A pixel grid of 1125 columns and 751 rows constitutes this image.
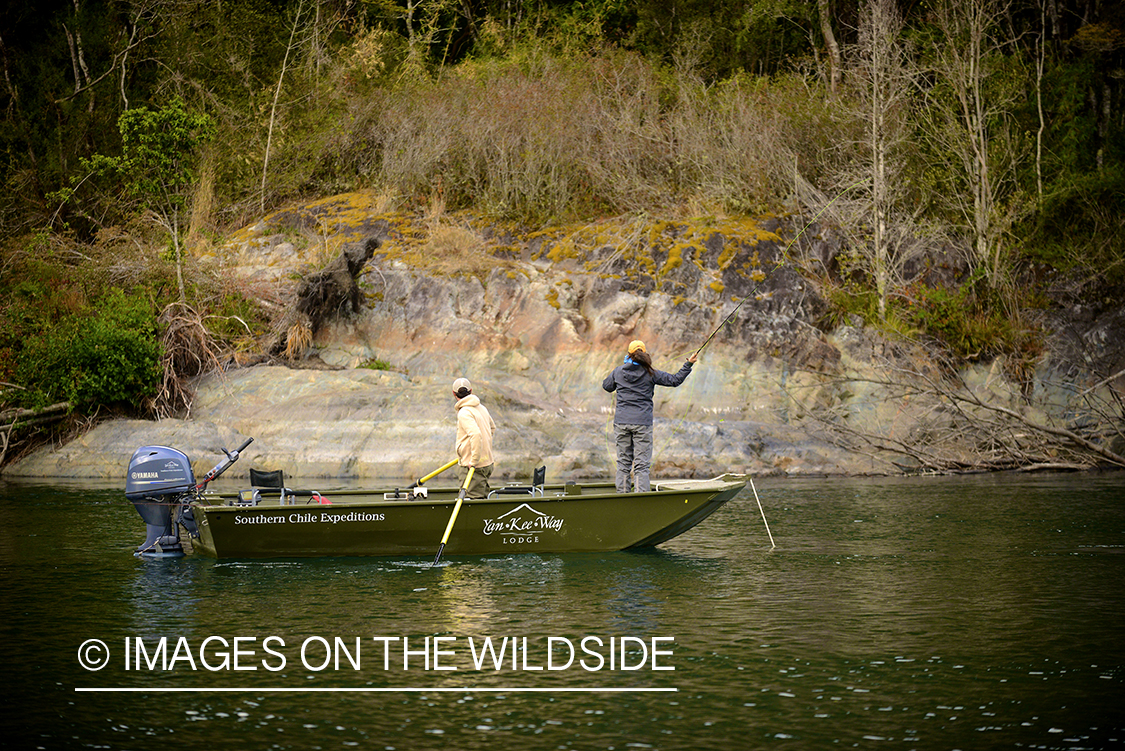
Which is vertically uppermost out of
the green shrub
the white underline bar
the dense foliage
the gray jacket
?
the dense foliage

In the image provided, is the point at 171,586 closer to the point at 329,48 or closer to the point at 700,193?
the point at 700,193

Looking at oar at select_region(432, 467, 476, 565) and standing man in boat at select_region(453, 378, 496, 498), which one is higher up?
standing man in boat at select_region(453, 378, 496, 498)

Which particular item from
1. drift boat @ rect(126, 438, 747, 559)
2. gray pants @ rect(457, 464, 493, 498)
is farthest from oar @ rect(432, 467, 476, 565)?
gray pants @ rect(457, 464, 493, 498)

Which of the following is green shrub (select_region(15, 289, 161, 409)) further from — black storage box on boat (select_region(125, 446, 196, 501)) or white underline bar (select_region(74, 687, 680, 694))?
white underline bar (select_region(74, 687, 680, 694))

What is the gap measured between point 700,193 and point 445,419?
27.9ft

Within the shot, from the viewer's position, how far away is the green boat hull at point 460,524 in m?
10.6

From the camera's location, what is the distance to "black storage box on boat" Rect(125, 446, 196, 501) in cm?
1066

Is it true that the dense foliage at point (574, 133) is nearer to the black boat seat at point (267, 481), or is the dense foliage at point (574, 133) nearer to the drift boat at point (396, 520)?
the drift boat at point (396, 520)

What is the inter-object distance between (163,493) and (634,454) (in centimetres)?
469

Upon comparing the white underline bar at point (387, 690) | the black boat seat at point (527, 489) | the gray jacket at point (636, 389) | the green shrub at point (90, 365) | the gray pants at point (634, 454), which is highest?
the green shrub at point (90, 365)

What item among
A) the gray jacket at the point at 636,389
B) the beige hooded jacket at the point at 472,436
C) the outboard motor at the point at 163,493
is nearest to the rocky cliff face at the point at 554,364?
the gray jacket at the point at 636,389

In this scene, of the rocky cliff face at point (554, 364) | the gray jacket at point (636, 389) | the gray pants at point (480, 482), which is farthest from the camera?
the rocky cliff face at point (554, 364)

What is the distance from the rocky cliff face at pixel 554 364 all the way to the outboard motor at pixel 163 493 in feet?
22.5

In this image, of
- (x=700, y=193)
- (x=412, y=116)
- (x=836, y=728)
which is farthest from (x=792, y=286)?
(x=836, y=728)
